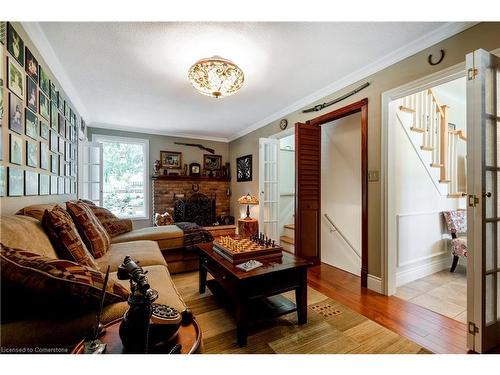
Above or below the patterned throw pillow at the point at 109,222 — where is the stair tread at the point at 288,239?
below

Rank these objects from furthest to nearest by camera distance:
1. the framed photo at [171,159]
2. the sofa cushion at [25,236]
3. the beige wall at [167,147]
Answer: the framed photo at [171,159]
the beige wall at [167,147]
the sofa cushion at [25,236]

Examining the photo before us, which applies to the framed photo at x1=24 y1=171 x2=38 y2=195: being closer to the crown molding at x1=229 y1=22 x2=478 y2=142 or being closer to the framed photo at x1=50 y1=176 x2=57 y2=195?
the framed photo at x1=50 y1=176 x2=57 y2=195

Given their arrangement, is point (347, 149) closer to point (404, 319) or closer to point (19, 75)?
point (404, 319)

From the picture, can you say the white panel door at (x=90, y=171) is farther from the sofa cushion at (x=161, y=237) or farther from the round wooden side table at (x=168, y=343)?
the round wooden side table at (x=168, y=343)

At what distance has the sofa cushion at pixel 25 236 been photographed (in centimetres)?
105

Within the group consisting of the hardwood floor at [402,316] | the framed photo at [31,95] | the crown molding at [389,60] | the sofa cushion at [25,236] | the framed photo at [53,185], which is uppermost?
the crown molding at [389,60]

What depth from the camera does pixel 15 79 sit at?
59.3 inches

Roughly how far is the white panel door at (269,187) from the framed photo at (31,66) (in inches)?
118

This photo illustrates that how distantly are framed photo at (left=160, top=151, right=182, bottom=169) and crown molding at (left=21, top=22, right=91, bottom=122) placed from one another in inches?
75.5

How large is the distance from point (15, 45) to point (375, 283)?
3641 mm

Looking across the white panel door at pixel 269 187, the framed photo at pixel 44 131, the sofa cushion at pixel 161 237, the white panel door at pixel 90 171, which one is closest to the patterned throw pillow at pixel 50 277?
the framed photo at pixel 44 131

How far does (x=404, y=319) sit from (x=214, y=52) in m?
2.88
